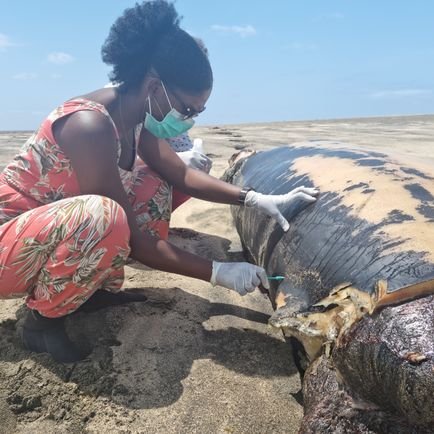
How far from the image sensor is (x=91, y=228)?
6.02ft

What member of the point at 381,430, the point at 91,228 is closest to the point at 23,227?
the point at 91,228

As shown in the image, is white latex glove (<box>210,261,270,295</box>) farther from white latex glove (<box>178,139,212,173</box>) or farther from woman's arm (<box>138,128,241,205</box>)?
white latex glove (<box>178,139,212,173</box>)

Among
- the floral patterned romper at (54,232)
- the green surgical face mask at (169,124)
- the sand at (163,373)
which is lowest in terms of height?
the sand at (163,373)

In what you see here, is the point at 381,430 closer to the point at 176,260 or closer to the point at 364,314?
the point at 364,314

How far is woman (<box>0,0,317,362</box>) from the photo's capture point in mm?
1857

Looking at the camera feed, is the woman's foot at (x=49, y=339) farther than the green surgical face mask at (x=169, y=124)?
No

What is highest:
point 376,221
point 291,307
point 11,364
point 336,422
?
point 376,221

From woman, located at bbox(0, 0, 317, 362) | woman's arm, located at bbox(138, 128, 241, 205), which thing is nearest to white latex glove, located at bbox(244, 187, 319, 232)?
woman, located at bbox(0, 0, 317, 362)

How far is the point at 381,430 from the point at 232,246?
1.93 metres

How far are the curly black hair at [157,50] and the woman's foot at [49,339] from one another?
1017mm

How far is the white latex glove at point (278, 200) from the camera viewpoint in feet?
6.89

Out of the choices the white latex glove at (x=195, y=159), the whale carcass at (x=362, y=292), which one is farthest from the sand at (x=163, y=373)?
the white latex glove at (x=195, y=159)

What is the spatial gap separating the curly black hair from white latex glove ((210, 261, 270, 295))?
0.74 metres

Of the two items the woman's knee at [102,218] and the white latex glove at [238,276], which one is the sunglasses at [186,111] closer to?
the woman's knee at [102,218]
